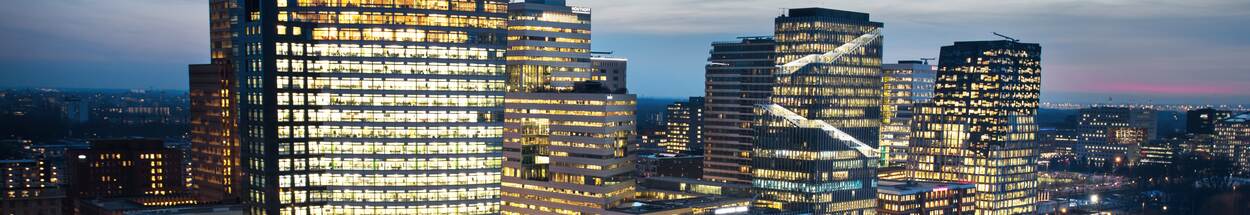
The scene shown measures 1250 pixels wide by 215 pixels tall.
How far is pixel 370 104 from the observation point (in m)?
180

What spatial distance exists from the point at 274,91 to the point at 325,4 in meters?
15.2

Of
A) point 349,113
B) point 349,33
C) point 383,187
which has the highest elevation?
point 349,33

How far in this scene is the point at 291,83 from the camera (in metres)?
177

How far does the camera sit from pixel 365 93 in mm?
179875

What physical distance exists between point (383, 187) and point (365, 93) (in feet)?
50.5

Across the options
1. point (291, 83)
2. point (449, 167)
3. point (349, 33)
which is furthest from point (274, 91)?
point (449, 167)

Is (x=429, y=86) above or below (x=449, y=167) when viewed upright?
above

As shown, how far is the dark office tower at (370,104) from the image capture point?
177 metres

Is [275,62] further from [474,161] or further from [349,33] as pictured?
[474,161]

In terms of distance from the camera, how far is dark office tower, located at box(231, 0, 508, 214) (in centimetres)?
17662

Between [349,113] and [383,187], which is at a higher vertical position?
[349,113]

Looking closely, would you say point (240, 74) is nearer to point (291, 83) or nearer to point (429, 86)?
point (291, 83)

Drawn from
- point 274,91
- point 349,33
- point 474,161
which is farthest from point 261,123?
point 474,161

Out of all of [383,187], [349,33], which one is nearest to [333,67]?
[349,33]
